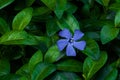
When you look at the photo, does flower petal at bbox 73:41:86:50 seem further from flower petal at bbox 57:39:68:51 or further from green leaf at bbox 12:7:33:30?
green leaf at bbox 12:7:33:30

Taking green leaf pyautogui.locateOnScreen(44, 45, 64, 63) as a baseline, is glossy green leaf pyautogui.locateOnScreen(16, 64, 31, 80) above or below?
below

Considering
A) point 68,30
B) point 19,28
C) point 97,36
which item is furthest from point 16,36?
point 97,36

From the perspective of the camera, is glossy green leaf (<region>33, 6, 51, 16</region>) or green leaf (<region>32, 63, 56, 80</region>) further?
glossy green leaf (<region>33, 6, 51, 16</region>)

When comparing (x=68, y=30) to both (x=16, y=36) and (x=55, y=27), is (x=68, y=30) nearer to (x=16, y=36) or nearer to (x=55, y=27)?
(x=55, y=27)

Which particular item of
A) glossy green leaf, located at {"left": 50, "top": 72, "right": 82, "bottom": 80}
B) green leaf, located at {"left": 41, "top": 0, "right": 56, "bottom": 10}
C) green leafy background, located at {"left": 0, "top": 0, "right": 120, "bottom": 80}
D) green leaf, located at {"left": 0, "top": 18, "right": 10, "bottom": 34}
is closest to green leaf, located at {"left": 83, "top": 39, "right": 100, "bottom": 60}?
green leafy background, located at {"left": 0, "top": 0, "right": 120, "bottom": 80}

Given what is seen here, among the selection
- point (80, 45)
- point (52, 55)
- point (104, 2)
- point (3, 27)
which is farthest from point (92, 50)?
point (3, 27)

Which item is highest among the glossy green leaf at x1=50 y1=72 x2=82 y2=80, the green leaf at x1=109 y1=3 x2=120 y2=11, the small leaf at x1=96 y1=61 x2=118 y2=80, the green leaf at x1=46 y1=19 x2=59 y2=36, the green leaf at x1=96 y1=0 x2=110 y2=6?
the green leaf at x1=96 y1=0 x2=110 y2=6

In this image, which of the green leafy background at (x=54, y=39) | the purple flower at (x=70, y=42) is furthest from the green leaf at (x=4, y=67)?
the purple flower at (x=70, y=42)
